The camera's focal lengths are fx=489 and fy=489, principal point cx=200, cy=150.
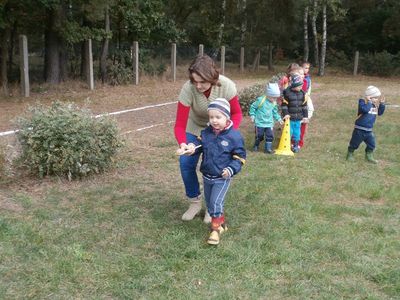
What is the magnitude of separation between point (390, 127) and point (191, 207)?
22.6 feet

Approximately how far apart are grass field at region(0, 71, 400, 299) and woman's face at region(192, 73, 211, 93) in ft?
4.20

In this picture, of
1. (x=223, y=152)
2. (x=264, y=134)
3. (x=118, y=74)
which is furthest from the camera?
(x=118, y=74)

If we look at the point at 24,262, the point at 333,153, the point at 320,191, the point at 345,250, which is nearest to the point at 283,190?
the point at 320,191

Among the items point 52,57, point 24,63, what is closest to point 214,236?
point 24,63

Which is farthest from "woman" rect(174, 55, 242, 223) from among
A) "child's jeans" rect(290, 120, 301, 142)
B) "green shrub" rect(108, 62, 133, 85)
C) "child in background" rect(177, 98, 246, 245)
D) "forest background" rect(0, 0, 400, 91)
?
"green shrub" rect(108, 62, 133, 85)

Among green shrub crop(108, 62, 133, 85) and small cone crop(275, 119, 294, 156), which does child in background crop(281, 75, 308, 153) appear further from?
green shrub crop(108, 62, 133, 85)

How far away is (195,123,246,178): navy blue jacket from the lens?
4.07 metres

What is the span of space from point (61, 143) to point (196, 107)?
2.05 m

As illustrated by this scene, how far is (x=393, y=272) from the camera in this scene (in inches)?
145

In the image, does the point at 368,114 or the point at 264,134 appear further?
the point at 264,134

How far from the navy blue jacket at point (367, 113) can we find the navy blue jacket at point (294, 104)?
97cm

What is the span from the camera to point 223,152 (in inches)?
161

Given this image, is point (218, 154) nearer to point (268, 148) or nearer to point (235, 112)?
point (235, 112)

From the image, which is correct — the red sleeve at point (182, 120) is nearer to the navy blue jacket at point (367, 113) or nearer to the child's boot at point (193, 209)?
the child's boot at point (193, 209)
